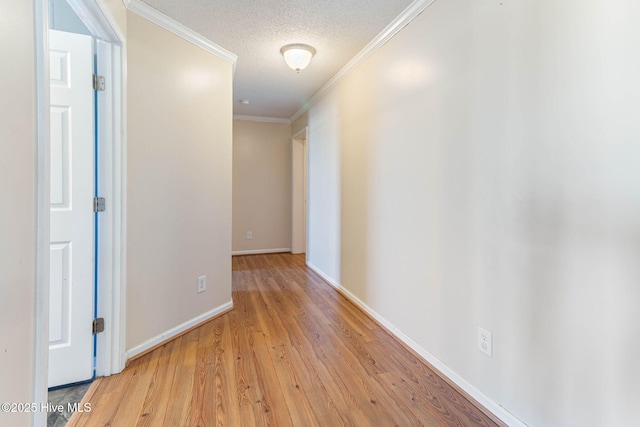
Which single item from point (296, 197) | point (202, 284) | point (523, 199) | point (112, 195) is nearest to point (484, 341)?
point (523, 199)

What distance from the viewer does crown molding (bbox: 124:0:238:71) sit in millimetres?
1955

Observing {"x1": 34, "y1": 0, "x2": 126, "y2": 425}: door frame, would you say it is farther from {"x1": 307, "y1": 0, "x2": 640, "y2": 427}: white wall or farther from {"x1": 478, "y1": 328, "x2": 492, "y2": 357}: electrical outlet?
{"x1": 478, "y1": 328, "x2": 492, "y2": 357}: electrical outlet

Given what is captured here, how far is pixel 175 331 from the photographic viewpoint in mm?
2273

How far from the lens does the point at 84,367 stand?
1.72 meters

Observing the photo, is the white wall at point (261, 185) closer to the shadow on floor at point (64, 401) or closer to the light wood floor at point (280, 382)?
the light wood floor at point (280, 382)

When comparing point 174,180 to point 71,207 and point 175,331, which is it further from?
point 175,331

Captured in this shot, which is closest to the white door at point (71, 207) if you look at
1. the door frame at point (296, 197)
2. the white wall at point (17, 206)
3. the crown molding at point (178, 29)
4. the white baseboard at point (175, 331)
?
the white baseboard at point (175, 331)

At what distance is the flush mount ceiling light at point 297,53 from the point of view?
258 centimetres

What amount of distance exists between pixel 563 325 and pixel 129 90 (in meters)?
2.55

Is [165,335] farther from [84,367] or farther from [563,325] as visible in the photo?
[563,325]

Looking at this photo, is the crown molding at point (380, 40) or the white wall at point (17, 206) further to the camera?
the crown molding at point (380, 40)

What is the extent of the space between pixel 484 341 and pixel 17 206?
1969 millimetres

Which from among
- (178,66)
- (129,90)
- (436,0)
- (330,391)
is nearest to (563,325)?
(330,391)

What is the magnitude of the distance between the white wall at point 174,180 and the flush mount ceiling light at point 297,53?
0.59 meters
